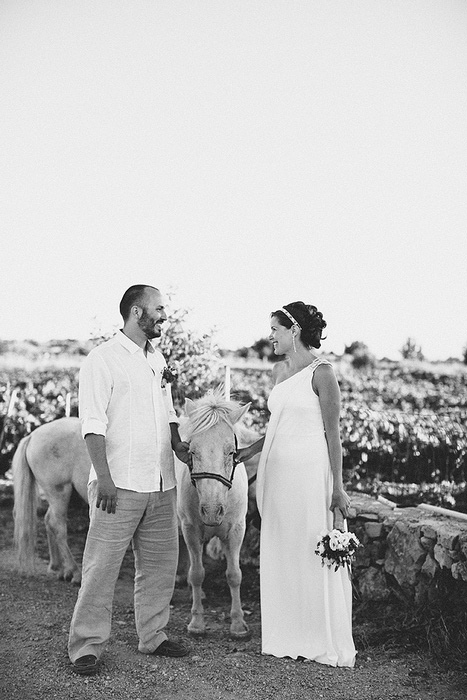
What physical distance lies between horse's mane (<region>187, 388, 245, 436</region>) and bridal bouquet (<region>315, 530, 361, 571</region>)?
985 mm

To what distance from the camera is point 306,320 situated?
14.5 ft

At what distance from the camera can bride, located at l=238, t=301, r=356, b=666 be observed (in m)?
4.20

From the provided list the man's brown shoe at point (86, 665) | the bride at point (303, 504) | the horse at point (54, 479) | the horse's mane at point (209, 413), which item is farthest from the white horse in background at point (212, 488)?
the horse at point (54, 479)

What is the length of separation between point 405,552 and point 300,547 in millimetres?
1208

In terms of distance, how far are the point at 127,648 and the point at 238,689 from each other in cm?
96

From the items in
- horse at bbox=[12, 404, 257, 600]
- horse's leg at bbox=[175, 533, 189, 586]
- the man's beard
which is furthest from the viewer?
horse at bbox=[12, 404, 257, 600]

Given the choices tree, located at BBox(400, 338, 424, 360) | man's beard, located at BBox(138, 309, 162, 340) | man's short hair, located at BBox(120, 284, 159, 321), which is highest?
man's short hair, located at BBox(120, 284, 159, 321)

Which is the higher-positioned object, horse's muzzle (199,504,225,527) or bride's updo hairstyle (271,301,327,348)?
bride's updo hairstyle (271,301,327,348)

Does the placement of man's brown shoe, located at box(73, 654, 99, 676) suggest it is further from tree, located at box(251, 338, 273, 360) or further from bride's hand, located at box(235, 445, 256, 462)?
tree, located at box(251, 338, 273, 360)

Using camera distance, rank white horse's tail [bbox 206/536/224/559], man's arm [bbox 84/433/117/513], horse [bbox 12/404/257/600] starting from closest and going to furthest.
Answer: man's arm [bbox 84/433/117/513] → white horse's tail [bbox 206/536/224/559] → horse [bbox 12/404/257/600]

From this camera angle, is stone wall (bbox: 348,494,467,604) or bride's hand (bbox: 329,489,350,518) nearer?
bride's hand (bbox: 329,489,350,518)

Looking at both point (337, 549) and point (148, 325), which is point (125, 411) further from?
point (337, 549)

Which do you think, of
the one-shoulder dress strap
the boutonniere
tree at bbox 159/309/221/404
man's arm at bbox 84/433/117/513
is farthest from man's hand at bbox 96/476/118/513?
tree at bbox 159/309/221/404

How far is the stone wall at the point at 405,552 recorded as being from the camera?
181 inches
